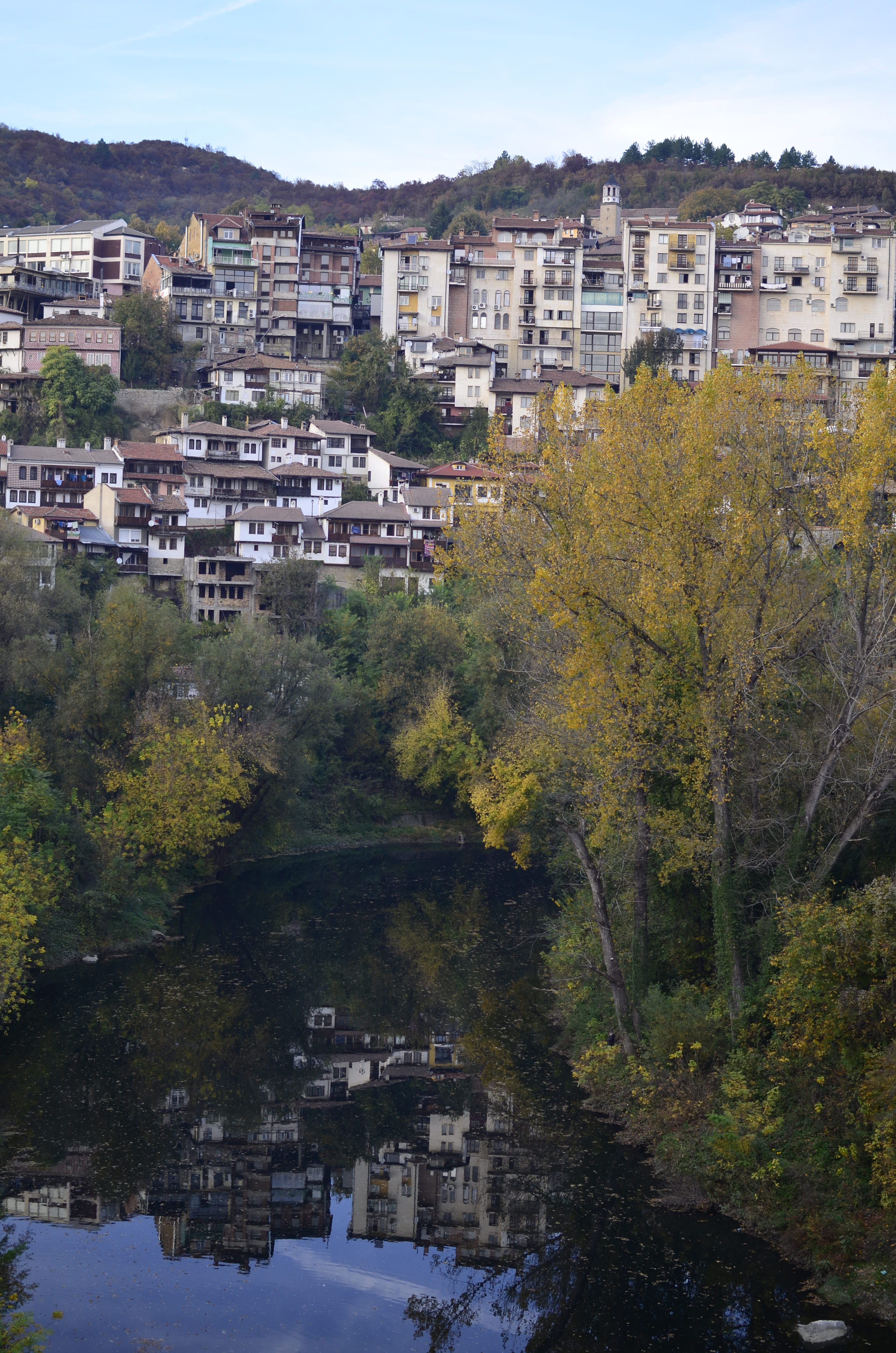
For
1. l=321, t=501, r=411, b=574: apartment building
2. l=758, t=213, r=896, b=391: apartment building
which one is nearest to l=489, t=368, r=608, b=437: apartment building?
l=321, t=501, r=411, b=574: apartment building

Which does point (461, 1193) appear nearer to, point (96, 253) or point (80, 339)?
point (80, 339)

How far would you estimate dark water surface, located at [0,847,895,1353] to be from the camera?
1578 centimetres

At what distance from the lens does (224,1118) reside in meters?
21.8

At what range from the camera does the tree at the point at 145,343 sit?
252 ft

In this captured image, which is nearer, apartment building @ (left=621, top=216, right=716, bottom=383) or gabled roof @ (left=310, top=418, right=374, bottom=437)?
gabled roof @ (left=310, top=418, right=374, bottom=437)

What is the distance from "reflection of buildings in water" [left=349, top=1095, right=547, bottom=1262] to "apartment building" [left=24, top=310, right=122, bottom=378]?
60.0 metres

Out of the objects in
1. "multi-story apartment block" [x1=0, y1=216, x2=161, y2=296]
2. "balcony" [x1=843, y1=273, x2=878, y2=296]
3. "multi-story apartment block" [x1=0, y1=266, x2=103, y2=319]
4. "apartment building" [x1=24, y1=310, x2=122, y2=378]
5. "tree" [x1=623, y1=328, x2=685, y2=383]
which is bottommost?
"apartment building" [x1=24, y1=310, x2=122, y2=378]

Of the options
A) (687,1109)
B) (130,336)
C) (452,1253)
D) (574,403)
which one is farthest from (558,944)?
(130,336)

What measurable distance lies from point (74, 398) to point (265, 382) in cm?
1141

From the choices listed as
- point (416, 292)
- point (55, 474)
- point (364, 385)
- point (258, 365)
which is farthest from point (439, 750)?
point (416, 292)

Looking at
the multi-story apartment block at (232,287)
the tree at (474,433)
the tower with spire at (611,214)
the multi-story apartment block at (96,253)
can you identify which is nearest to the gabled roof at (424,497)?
the tree at (474,433)

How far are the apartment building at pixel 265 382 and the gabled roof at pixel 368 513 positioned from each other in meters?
13.2

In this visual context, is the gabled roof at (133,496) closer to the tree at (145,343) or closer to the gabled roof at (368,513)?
the gabled roof at (368,513)

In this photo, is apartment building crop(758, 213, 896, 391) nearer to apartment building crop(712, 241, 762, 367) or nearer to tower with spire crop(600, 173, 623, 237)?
apartment building crop(712, 241, 762, 367)
